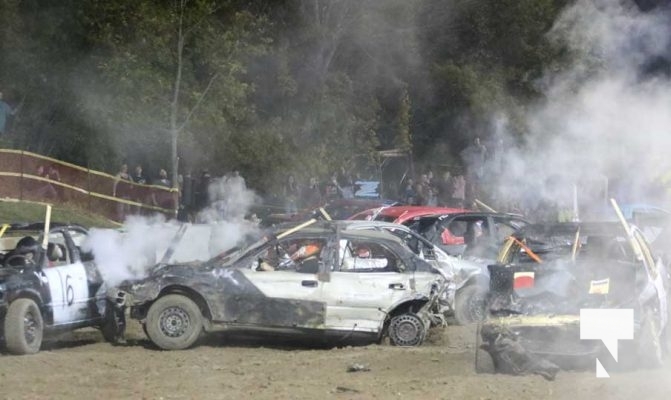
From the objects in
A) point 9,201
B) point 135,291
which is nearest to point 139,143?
point 9,201

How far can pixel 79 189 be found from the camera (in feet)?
72.8

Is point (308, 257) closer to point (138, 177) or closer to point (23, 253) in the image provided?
point (23, 253)

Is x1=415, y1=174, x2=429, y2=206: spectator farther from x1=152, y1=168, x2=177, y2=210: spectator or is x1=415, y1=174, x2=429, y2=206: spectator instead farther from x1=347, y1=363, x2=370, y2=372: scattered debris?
x1=347, y1=363, x2=370, y2=372: scattered debris

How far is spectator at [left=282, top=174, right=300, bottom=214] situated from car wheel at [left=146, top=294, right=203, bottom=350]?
11.0 m

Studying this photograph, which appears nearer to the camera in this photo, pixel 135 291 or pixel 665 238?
pixel 135 291

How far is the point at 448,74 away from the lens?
2705cm

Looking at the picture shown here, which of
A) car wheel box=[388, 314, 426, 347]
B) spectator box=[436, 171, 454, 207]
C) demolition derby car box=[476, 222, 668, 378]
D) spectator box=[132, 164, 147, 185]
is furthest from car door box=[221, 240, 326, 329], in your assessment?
spectator box=[132, 164, 147, 185]

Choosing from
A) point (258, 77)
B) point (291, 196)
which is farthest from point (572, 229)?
point (258, 77)

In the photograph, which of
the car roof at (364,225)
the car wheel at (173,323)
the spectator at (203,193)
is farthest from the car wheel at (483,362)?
the spectator at (203,193)

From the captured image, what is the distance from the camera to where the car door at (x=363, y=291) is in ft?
38.2

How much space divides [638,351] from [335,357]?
3.14 m

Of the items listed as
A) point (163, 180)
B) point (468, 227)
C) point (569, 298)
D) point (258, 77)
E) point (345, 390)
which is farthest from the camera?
point (258, 77)

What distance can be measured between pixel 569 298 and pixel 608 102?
202 inches

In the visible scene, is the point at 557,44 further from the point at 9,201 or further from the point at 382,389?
the point at 9,201
